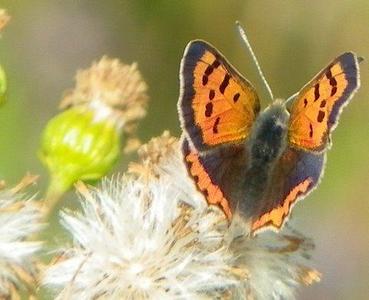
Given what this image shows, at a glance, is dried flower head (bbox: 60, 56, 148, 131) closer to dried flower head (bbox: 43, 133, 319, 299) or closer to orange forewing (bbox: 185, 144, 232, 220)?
dried flower head (bbox: 43, 133, 319, 299)

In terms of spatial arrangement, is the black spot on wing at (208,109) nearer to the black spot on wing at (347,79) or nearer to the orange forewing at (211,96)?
the orange forewing at (211,96)

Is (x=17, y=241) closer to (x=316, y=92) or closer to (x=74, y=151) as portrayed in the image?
(x=74, y=151)

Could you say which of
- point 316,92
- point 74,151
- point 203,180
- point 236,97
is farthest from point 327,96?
point 74,151

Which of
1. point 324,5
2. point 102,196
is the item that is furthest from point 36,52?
point 102,196

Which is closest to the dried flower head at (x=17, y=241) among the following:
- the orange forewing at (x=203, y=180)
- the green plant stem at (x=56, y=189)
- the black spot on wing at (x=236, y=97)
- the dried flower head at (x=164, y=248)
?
the dried flower head at (x=164, y=248)

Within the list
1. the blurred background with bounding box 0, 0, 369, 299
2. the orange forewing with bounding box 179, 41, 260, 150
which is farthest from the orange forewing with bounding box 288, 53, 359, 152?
the blurred background with bounding box 0, 0, 369, 299

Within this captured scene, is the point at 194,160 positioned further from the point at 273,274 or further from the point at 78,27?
the point at 78,27

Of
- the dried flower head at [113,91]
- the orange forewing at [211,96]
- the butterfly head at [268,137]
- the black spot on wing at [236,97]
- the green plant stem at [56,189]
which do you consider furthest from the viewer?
the dried flower head at [113,91]
